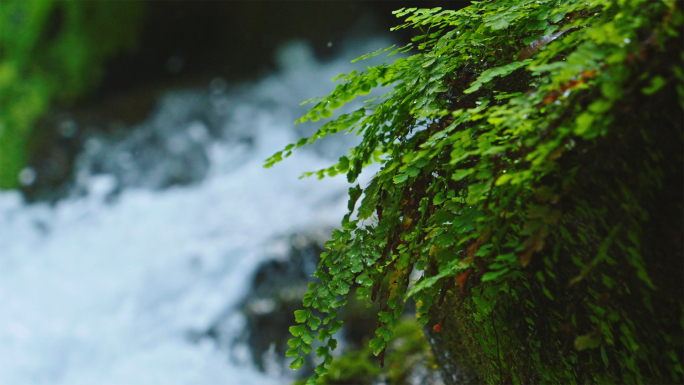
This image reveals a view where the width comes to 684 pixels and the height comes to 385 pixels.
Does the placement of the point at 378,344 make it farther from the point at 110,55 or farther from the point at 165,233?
the point at 110,55

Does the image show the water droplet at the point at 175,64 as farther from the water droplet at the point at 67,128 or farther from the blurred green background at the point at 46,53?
the water droplet at the point at 67,128

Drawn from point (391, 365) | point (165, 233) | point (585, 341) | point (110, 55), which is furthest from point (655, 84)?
point (110, 55)

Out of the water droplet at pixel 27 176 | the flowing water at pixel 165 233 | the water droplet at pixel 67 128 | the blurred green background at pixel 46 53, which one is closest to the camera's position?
the flowing water at pixel 165 233

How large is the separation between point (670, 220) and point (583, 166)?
0.57ft

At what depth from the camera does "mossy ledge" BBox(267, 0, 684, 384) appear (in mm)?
767

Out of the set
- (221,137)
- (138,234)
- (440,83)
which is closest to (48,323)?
(138,234)

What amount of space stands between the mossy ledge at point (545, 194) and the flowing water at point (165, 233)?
2.75 m

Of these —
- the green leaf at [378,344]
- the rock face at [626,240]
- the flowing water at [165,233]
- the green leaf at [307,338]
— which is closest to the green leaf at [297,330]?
the green leaf at [307,338]

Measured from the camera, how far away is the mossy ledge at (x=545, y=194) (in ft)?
2.52

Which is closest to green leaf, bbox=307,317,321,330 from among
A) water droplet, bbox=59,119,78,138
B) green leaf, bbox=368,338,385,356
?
green leaf, bbox=368,338,385,356

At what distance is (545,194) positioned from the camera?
0.85 meters

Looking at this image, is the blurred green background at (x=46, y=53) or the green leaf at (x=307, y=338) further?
the blurred green background at (x=46, y=53)

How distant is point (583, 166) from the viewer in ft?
2.79

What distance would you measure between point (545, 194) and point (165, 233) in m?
5.20
